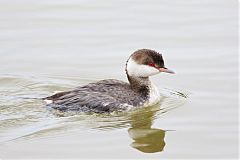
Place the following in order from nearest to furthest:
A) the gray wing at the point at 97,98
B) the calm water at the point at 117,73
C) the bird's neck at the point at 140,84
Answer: the calm water at the point at 117,73 < the gray wing at the point at 97,98 < the bird's neck at the point at 140,84

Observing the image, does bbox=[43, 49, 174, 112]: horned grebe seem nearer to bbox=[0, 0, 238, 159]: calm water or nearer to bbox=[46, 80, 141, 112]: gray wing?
bbox=[46, 80, 141, 112]: gray wing

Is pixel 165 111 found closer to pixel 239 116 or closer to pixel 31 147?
pixel 239 116

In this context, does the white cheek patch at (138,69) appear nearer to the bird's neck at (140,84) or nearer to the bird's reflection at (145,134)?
the bird's neck at (140,84)

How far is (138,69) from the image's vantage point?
12.5m

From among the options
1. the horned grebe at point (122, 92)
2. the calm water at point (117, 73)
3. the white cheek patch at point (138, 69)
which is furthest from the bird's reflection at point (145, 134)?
the white cheek patch at point (138, 69)

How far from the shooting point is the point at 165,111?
12328 millimetres

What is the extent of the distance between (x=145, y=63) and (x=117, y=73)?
1.46 m

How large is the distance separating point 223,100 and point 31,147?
344 centimetres

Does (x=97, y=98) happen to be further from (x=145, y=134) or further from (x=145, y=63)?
(x=145, y=134)

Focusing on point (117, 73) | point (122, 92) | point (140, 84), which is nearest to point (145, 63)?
point (140, 84)

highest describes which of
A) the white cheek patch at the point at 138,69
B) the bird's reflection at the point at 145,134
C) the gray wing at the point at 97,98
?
the white cheek patch at the point at 138,69

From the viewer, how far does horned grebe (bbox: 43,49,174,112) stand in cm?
1207

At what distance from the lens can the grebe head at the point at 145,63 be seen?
40.7 feet

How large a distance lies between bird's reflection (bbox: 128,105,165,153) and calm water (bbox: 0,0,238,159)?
0.06 feet
